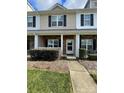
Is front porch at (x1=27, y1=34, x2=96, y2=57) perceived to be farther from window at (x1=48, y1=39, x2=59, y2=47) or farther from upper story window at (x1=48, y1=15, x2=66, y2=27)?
upper story window at (x1=48, y1=15, x2=66, y2=27)

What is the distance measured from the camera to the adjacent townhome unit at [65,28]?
20.5 metres

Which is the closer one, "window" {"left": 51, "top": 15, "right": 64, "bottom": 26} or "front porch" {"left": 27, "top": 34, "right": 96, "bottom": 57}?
"front porch" {"left": 27, "top": 34, "right": 96, "bottom": 57}

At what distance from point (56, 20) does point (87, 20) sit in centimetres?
353

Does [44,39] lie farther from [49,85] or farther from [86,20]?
[49,85]

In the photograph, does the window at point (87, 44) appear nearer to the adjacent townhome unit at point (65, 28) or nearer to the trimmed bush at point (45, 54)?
the adjacent townhome unit at point (65, 28)

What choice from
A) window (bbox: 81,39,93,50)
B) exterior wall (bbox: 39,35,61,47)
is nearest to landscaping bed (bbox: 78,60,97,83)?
window (bbox: 81,39,93,50)

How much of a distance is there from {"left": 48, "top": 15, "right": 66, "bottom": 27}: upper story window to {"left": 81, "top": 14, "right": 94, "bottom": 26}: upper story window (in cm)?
217

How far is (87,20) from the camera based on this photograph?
2067 centimetres

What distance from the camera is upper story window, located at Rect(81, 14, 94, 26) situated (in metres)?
20.5

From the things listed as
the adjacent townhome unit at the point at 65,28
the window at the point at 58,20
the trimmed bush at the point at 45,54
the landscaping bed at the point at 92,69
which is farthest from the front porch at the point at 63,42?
the landscaping bed at the point at 92,69

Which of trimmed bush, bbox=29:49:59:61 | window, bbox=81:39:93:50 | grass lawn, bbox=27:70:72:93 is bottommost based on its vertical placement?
grass lawn, bbox=27:70:72:93
